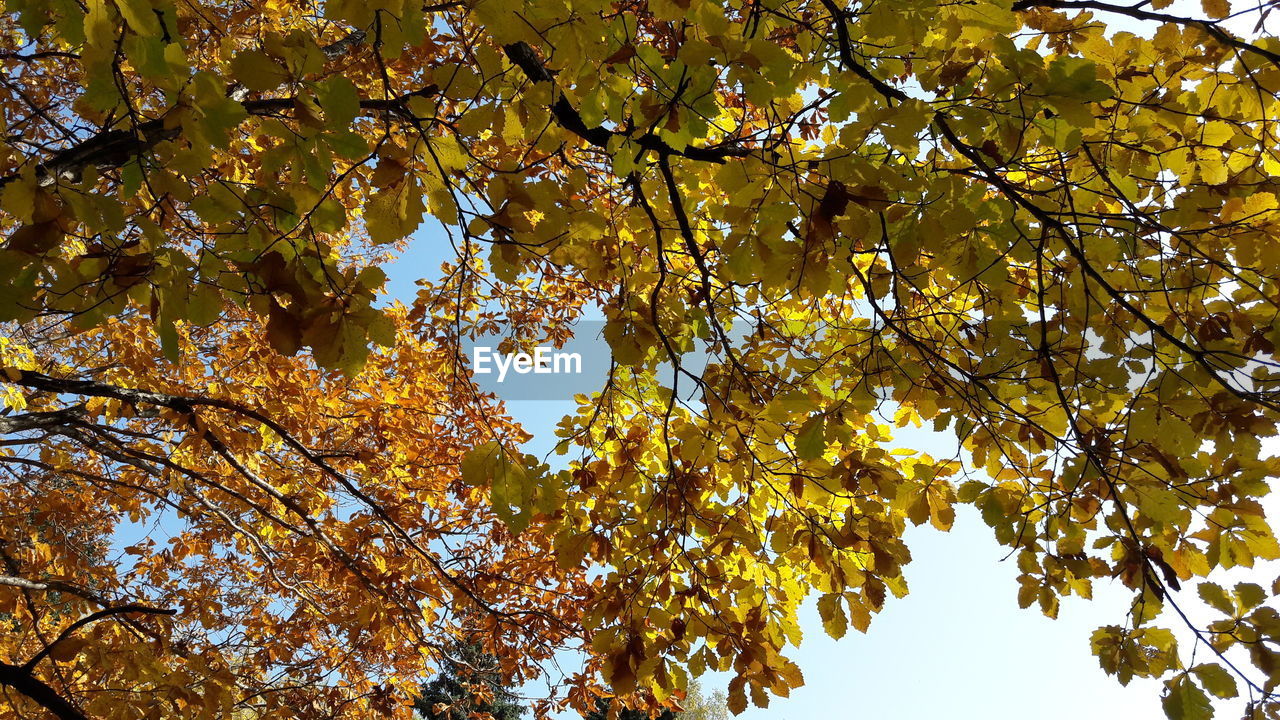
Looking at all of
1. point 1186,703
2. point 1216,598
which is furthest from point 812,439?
point 1216,598

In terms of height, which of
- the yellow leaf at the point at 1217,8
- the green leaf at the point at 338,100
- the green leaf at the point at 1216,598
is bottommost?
the green leaf at the point at 338,100

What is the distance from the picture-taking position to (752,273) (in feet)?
5.78

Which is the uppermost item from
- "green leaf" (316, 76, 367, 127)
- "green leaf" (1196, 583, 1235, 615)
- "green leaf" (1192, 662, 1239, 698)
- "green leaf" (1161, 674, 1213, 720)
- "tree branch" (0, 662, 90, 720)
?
"green leaf" (1196, 583, 1235, 615)

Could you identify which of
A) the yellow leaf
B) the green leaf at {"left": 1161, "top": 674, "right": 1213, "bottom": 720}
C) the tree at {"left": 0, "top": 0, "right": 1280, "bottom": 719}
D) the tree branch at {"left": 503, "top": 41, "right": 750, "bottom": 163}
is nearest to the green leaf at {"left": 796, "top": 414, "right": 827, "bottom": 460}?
the tree at {"left": 0, "top": 0, "right": 1280, "bottom": 719}

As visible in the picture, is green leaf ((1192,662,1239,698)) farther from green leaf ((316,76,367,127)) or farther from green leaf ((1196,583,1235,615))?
green leaf ((316,76,367,127))

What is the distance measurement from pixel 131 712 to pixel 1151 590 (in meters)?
3.42

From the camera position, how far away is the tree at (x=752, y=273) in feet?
4.26

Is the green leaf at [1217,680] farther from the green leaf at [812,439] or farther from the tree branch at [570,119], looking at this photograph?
the tree branch at [570,119]

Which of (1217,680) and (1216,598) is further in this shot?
(1216,598)

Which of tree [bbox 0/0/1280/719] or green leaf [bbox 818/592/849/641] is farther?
green leaf [bbox 818/592/849/641]

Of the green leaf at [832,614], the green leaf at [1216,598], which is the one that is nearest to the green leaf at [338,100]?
the green leaf at [832,614]

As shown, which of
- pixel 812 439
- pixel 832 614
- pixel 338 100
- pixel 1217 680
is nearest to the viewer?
pixel 338 100

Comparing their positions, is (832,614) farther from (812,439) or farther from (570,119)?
(570,119)

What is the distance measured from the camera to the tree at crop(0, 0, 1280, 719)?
1.30m
